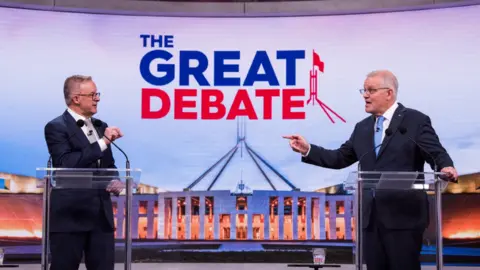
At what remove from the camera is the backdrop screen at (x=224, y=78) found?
7285 millimetres

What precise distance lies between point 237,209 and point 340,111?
1.44m

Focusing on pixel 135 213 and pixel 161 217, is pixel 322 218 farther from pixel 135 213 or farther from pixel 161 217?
pixel 135 213

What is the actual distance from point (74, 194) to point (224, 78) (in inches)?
150

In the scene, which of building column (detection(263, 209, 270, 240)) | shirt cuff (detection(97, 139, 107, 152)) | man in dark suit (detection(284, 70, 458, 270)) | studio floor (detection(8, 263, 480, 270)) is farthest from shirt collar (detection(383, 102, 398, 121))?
building column (detection(263, 209, 270, 240))

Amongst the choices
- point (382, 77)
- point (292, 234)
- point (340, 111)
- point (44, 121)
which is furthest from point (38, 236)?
point (382, 77)

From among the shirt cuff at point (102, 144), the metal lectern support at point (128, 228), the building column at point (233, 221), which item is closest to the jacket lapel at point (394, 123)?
the metal lectern support at point (128, 228)

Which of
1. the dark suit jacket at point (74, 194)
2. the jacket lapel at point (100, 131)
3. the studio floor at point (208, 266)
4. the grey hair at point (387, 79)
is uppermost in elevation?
the grey hair at point (387, 79)

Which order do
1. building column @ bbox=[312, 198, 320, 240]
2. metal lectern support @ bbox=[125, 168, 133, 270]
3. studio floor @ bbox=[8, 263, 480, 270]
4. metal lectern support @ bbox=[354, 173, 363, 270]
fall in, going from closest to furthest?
metal lectern support @ bbox=[354, 173, 363, 270] < metal lectern support @ bbox=[125, 168, 133, 270] < studio floor @ bbox=[8, 263, 480, 270] < building column @ bbox=[312, 198, 320, 240]

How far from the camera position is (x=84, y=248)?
3.94 m

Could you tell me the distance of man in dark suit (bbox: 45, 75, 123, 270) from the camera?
3840mm

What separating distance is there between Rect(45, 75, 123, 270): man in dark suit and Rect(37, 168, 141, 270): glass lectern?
3 centimetres

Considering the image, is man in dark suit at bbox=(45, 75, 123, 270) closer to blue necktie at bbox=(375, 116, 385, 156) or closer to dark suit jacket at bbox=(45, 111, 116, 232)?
dark suit jacket at bbox=(45, 111, 116, 232)

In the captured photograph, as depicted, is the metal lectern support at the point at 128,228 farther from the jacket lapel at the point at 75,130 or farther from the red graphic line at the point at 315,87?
the red graphic line at the point at 315,87

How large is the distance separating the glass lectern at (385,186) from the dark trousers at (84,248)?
4.33ft
